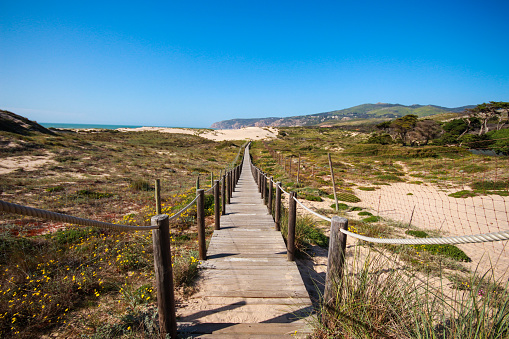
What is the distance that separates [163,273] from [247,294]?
63.5 inches

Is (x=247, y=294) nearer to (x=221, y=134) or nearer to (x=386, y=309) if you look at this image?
(x=386, y=309)

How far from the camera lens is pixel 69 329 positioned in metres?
2.96

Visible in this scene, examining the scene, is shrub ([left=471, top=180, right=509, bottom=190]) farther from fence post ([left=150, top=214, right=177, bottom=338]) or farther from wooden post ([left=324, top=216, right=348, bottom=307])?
fence post ([left=150, top=214, right=177, bottom=338])

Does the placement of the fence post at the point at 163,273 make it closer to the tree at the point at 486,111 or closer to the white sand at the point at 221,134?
the tree at the point at 486,111

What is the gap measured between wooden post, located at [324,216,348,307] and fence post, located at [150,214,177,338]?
1718mm

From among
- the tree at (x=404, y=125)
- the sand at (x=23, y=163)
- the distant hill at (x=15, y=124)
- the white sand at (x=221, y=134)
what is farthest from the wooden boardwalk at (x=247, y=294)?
the white sand at (x=221, y=134)

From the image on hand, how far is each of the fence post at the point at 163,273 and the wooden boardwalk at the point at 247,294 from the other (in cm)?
34

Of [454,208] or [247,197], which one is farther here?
→ [454,208]

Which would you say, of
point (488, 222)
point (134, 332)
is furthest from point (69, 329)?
point (488, 222)

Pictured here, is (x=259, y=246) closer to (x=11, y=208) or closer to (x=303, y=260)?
(x=303, y=260)

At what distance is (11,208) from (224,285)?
9.96 feet

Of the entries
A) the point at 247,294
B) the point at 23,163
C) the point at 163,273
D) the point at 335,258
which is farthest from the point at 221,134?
the point at 335,258

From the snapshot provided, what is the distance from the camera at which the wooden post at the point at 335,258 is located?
238cm

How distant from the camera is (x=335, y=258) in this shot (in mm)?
2445
